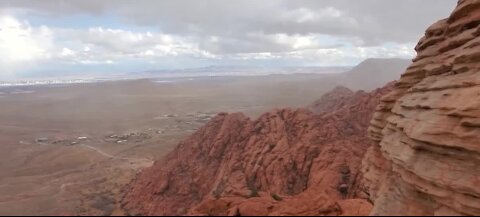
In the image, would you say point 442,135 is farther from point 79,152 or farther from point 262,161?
point 79,152

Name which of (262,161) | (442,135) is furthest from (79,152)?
(442,135)

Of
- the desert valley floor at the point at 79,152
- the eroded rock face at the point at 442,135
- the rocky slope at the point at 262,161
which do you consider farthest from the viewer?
the desert valley floor at the point at 79,152

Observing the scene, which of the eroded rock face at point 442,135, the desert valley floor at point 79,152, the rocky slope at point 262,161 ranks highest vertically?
the eroded rock face at point 442,135

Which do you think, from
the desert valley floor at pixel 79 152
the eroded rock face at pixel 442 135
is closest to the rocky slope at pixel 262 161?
the desert valley floor at pixel 79 152

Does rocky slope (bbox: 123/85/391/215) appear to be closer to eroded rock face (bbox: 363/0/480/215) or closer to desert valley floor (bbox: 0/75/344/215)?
desert valley floor (bbox: 0/75/344/215)

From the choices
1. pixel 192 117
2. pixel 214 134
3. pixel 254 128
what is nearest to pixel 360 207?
pixel 254 128

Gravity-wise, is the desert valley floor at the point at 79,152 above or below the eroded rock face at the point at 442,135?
below

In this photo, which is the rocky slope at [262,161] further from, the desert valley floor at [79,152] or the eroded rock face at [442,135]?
the eroded rock face at [442,135]

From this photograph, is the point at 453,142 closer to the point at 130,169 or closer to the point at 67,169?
the point at 130,169
